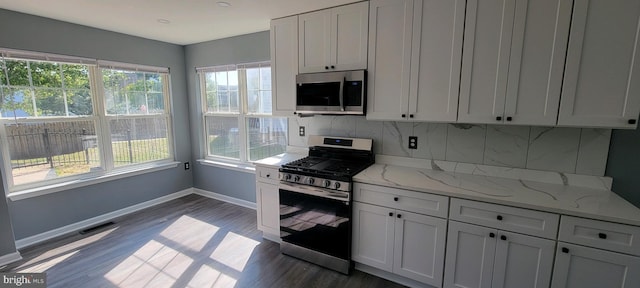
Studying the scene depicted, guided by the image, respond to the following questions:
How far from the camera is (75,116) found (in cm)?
306

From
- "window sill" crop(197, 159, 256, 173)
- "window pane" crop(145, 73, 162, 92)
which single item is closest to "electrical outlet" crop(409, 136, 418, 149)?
"window sill" crop(197, 159, 256, 173)

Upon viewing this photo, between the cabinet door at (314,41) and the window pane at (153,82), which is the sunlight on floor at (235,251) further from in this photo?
the window pane at (153,82)

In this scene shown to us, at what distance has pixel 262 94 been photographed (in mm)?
3484

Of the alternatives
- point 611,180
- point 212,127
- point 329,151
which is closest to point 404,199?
point 329,151

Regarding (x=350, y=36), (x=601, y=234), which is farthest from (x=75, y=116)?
(x=601, y=234)

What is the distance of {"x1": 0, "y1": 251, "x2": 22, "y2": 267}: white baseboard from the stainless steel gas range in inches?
97.8

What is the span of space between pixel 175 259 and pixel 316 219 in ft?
4.68

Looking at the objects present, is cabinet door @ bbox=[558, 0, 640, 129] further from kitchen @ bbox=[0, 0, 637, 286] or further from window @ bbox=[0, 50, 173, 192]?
window @ bbox=[0, 50, 173, 192]

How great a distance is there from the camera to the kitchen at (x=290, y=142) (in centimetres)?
195

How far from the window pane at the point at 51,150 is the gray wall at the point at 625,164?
5.00 m

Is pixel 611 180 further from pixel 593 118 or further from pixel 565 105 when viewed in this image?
pixel 565 105

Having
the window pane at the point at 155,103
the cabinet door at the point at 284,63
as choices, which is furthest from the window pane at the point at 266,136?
the window pane at the point at 155,103

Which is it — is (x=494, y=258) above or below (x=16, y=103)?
below

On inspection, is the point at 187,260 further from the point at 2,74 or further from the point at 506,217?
the point at 506,217
